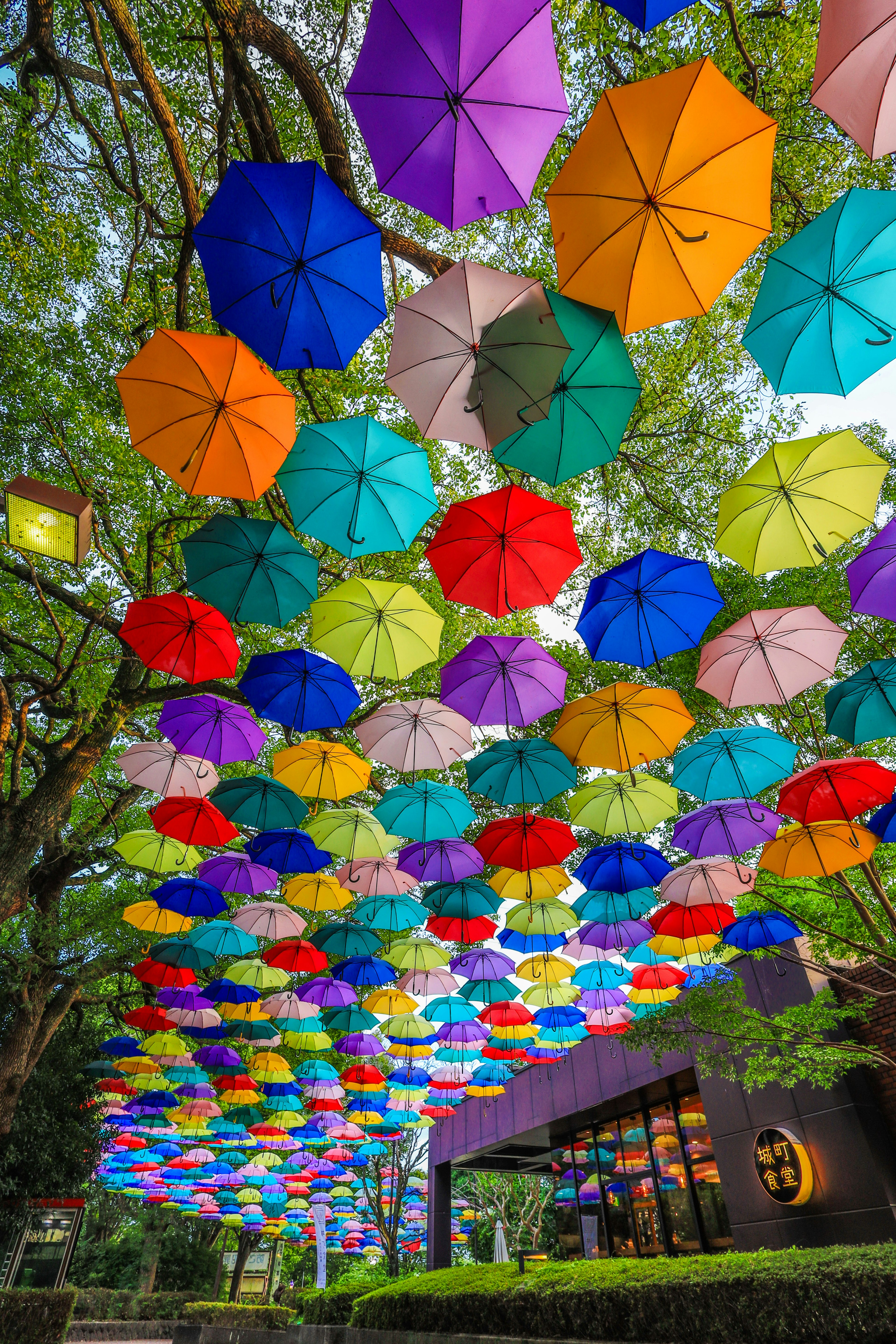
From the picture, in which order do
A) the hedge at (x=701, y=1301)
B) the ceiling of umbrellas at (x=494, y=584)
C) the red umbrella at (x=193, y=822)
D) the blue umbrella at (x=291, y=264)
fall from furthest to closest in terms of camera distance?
the red umbrella at (x=193, y=822), the hedge at (x=701, y=1301), the blue umbrella at (x=291, y=264), the ceiling of umbrellas at (x=494, y=584)

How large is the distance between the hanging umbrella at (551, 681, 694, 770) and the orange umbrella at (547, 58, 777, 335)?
12.5ft

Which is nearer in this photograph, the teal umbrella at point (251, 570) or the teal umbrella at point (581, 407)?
the teal umbrella at point (581, 407)

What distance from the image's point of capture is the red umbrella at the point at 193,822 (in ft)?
29.3

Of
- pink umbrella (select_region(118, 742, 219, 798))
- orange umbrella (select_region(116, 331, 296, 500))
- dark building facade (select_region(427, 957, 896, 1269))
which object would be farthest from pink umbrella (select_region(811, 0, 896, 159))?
dark building facade (select_region(427, 957, 896, 1269))

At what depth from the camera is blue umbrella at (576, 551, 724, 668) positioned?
20.6 ft

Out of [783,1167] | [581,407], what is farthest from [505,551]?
[783,1167]

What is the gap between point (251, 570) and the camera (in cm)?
638

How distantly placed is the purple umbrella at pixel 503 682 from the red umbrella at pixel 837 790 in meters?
2.46

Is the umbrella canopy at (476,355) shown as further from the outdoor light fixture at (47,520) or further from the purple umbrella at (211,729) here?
the purple umbrella at (211,729)

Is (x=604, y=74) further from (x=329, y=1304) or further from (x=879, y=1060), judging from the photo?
(x=329, y=1304)

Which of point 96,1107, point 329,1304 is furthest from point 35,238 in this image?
point 329,1304

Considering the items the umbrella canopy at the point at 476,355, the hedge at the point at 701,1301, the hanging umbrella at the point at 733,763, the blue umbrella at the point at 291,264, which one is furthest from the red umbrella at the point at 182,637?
the hedge at the point at 701,1301

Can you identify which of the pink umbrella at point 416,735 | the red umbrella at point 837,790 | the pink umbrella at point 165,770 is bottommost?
Answer: the red umbrella at point 837,790

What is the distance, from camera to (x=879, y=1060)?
8.12 m
